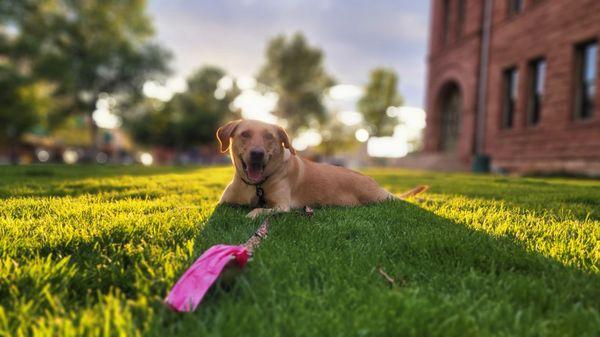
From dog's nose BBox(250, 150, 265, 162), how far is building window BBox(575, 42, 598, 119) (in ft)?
46.3

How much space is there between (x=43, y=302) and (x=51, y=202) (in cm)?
281

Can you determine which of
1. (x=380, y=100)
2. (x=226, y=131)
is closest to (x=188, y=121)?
(x=380, y=100)

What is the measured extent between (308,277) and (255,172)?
2106 millimetres

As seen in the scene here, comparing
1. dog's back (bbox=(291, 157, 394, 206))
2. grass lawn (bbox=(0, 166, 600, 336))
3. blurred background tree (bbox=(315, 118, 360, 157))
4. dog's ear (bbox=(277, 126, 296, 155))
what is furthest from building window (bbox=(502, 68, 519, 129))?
blurred background tree (bbox=(315, 118, 360, 157))

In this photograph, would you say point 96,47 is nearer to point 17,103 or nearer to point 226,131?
point 17,103

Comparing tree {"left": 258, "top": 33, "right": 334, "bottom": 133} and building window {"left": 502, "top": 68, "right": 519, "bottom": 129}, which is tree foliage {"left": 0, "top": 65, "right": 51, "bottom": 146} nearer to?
building window {"left": 502, "top": 68, "right": 519, "bottom": 129}

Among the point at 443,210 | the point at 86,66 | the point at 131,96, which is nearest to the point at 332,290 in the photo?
the point at 443,210

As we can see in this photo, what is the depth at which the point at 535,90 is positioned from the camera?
53.2 ft

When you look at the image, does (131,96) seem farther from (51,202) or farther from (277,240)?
(277,240)

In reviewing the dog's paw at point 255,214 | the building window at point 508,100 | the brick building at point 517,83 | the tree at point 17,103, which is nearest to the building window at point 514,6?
the brick building at point 517,83

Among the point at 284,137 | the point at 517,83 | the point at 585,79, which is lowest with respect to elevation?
the point at 284,137

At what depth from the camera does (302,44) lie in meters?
43.0

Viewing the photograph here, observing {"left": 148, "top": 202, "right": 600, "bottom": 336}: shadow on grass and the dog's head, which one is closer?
{"left": 148, "top": 202, "right": 600, "bottom": 336}: shadow on grass

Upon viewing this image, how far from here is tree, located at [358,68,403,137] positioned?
4588 centimetres
